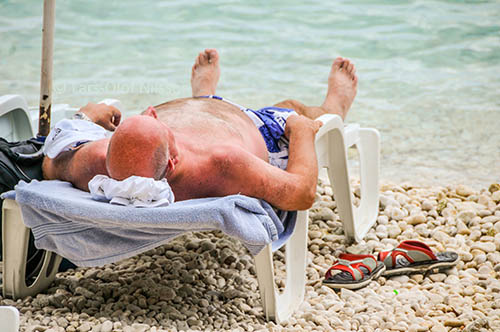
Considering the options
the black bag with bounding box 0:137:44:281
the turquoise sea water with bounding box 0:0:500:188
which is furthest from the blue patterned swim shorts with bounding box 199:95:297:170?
the turquoise sea water with bounding box 0:0:500:188

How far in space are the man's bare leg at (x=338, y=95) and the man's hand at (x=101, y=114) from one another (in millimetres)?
926

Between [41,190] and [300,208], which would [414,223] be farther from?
[41,190]

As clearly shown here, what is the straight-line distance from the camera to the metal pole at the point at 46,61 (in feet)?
8.54

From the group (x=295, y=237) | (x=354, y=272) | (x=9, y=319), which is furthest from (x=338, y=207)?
(x=9, y=319)

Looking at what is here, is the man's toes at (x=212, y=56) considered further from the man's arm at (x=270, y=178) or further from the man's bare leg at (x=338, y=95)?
the man's arm at (x=270, y=178)

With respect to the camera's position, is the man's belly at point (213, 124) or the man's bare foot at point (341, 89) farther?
the man's bare foot at point (341, 89)

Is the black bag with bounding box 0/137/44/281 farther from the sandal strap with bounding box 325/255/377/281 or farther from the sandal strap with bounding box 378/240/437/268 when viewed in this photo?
the sandal strap with bounding box 378/240/437/268

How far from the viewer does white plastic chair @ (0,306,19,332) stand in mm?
1502

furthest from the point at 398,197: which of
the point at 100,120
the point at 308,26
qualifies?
the point at 308,26

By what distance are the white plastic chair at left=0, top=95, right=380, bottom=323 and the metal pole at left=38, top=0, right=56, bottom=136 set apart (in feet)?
2.08

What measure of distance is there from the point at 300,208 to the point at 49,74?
1.25 meters

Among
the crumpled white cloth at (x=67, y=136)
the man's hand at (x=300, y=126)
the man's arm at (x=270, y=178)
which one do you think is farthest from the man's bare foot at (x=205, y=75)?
the man's arm at (x=270, y=178)

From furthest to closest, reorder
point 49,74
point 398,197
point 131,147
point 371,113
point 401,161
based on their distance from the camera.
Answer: point 371,113, point 401,161, point 398,197, point 49,74, point 131,147

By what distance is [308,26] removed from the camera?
9.17 metres
